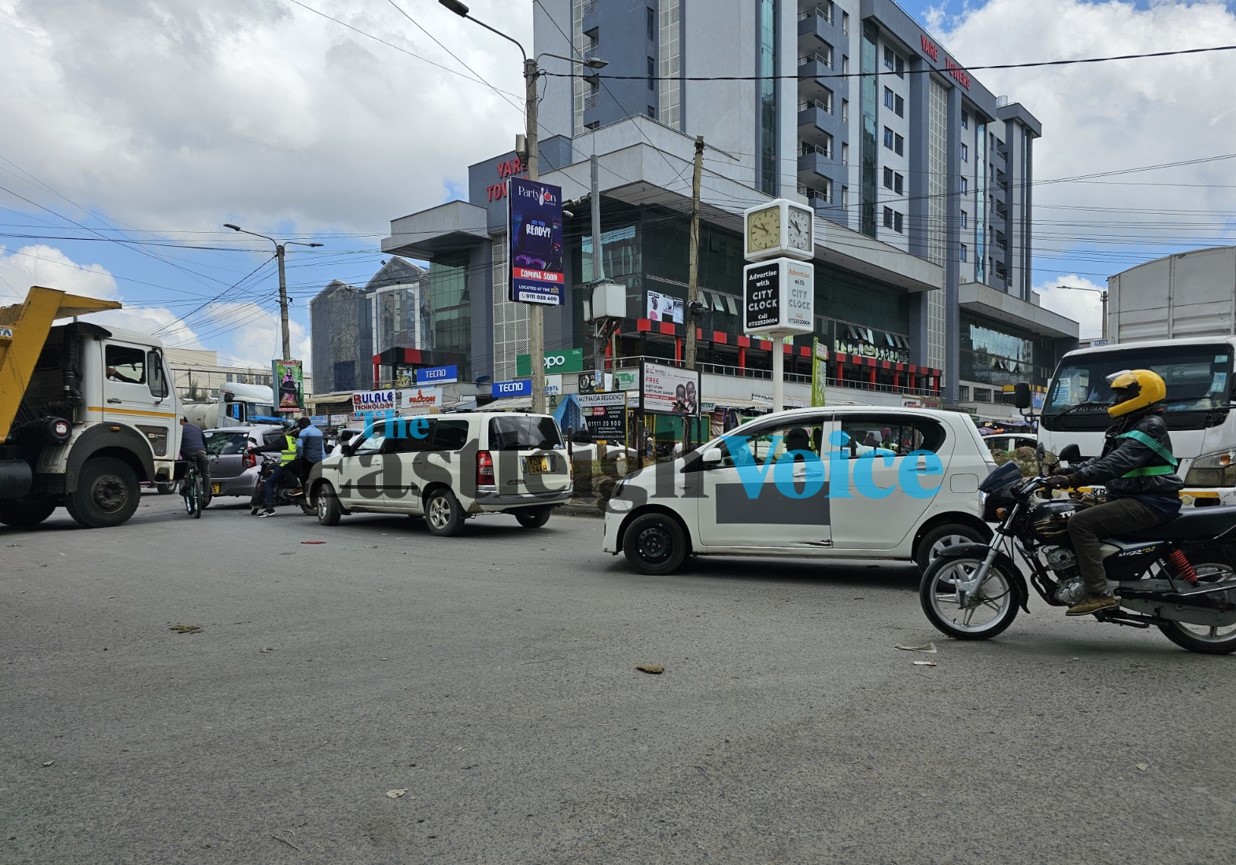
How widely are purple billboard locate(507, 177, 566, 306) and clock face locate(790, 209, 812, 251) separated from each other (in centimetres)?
537

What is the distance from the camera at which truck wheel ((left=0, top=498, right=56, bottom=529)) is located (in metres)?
13.2

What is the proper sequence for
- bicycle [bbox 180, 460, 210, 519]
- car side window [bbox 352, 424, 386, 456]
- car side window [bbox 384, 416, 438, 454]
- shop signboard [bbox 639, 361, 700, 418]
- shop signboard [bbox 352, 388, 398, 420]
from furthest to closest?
shop signboard [bbox 352, 388, 398, 420]
shop signboard [bbox 639, 361, 700, 418]
bicycle [bbox 180, 460, 210, 519]
car side window [bbox 352, 424, 386, 456]
car side window [bbox 384, 416, 438, 454]

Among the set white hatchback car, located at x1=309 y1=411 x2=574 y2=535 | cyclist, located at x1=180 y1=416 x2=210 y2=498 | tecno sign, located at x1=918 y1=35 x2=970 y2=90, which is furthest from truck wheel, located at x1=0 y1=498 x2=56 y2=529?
tecno sign, located at x1=918 y1=35 x2=970 y2=90

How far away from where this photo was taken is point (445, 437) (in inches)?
465

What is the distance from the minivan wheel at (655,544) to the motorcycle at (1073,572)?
313 cm

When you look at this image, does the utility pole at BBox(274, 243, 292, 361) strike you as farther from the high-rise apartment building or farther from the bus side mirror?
the bus side mirror

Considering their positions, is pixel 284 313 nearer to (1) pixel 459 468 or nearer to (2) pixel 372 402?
(2) pixel 372 402

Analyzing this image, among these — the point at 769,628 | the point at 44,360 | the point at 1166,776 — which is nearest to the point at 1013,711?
the point at 1166,776

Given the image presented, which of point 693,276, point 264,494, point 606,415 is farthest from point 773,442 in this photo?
point 693,276

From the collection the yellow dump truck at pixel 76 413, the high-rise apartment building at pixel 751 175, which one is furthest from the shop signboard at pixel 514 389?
the yellow dump truck at pixel 76 413

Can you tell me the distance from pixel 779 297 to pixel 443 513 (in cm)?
975

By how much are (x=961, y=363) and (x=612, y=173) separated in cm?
4131

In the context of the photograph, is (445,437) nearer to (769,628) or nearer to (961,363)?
(769,628)

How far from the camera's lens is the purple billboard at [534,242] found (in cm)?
1836
